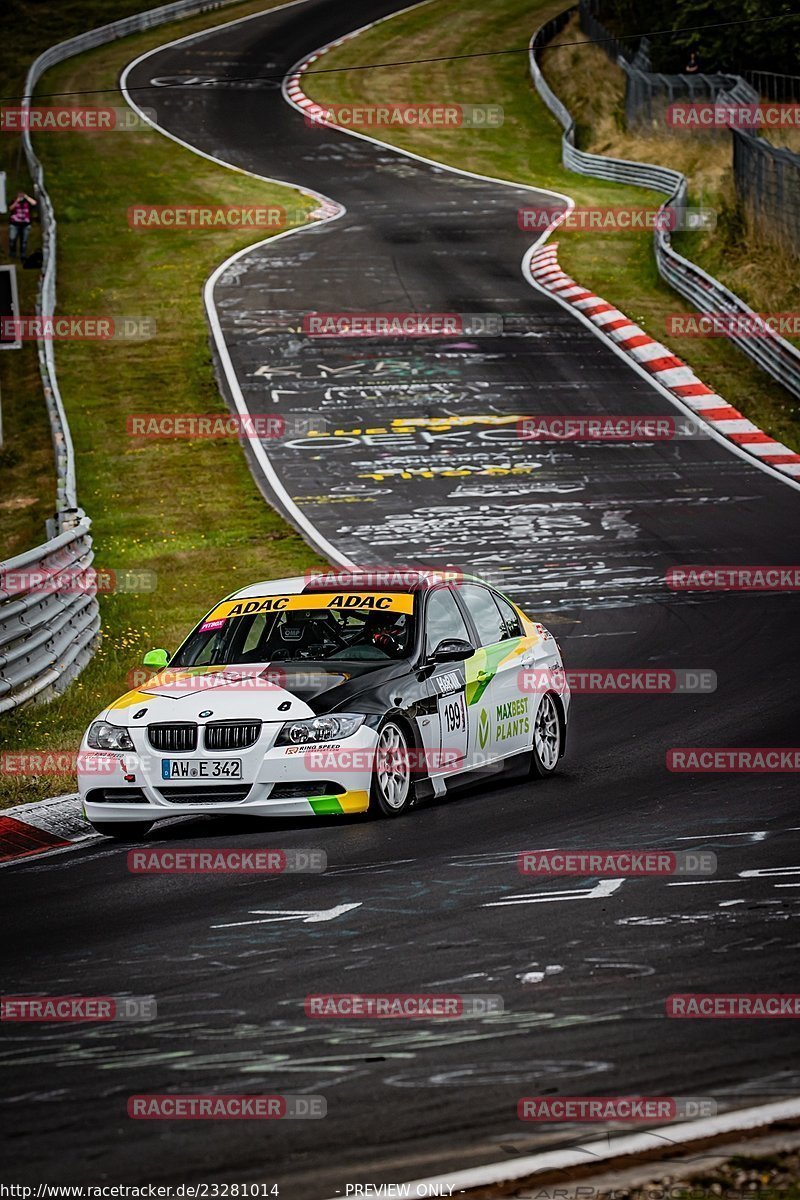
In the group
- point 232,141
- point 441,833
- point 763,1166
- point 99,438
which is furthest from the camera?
point 232,141

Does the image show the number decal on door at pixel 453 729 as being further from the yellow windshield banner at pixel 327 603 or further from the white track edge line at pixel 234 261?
the white track edge line at pixel 234 261

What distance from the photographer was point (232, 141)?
55250mm

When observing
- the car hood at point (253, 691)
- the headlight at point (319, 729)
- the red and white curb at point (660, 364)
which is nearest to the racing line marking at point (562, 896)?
the headlight at point (319, 729)

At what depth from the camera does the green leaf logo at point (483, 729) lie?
11.4 meters

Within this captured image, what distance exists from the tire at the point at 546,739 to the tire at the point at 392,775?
4.72 feet

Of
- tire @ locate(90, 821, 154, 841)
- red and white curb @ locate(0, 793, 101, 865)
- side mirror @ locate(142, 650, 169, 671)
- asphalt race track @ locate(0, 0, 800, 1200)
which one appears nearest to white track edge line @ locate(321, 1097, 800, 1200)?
asphalt race track @ locate(0, 0, 800, 1200)

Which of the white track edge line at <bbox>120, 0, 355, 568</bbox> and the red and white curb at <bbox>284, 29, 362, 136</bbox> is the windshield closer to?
the white track edge line at <bbox>120, 0, 355, 568</bbox>

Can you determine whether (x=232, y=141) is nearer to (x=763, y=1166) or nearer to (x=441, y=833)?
(x=441, y=833)

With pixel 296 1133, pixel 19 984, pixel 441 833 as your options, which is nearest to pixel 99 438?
pixel 441 833

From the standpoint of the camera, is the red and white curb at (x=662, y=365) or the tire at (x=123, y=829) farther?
the red and white curb at (x=662, y=365)

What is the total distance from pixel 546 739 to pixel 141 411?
2031 cm

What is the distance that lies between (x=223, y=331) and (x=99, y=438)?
660cm

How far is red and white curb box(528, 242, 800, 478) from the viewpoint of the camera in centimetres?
2695

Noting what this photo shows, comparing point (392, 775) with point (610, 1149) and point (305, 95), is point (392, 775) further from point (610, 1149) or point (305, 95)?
point (305, 95)
